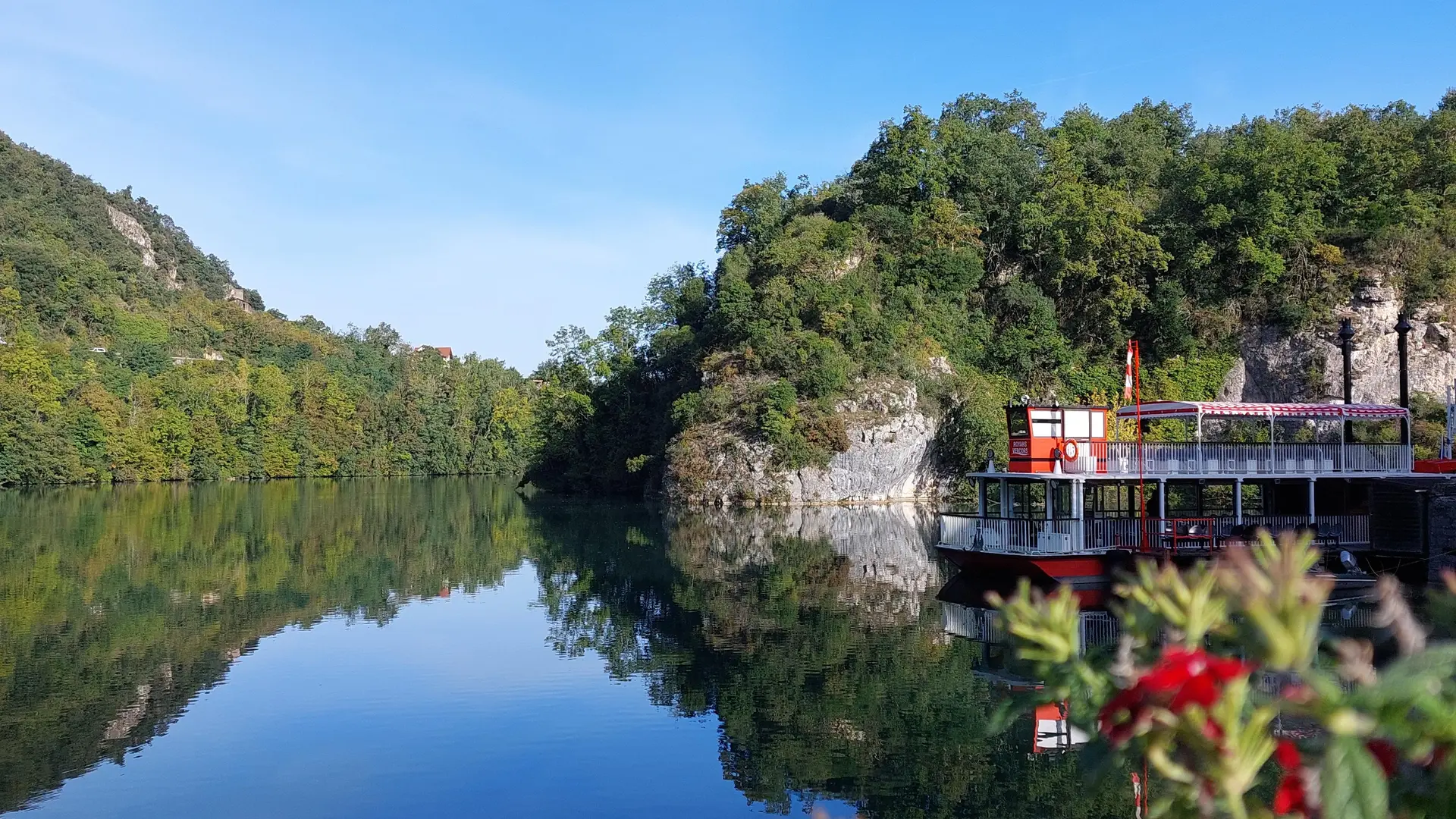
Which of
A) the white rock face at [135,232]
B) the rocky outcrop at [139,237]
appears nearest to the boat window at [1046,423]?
the rocky outcrop at [139,237]

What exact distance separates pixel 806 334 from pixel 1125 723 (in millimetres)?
54843

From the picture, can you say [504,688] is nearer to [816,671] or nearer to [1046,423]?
[816,671]

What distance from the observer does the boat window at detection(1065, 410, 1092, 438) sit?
2597 cm

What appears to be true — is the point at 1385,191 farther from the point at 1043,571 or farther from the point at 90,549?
the point at 90,549

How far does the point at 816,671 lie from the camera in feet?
60.1

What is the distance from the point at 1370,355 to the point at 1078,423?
110ft

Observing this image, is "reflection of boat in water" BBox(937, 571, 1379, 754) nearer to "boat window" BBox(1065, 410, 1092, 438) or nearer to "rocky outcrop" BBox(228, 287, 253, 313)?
"boat window" BBox(1065, 410, 1092, 438)

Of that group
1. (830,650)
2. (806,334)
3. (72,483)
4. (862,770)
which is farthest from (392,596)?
(72,483)

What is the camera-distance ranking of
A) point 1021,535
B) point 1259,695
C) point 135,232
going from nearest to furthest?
point 1259,695 → point 1021,535 → point 135,232

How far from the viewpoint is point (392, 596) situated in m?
28.1

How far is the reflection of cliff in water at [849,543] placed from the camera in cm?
2623

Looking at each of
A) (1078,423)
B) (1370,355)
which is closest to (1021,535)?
(1078,423)

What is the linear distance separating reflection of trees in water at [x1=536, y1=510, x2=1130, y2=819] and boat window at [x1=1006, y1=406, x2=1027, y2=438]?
420cm

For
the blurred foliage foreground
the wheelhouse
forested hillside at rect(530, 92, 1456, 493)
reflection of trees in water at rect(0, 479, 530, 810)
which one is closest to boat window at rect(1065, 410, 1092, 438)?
the wheelhouse
